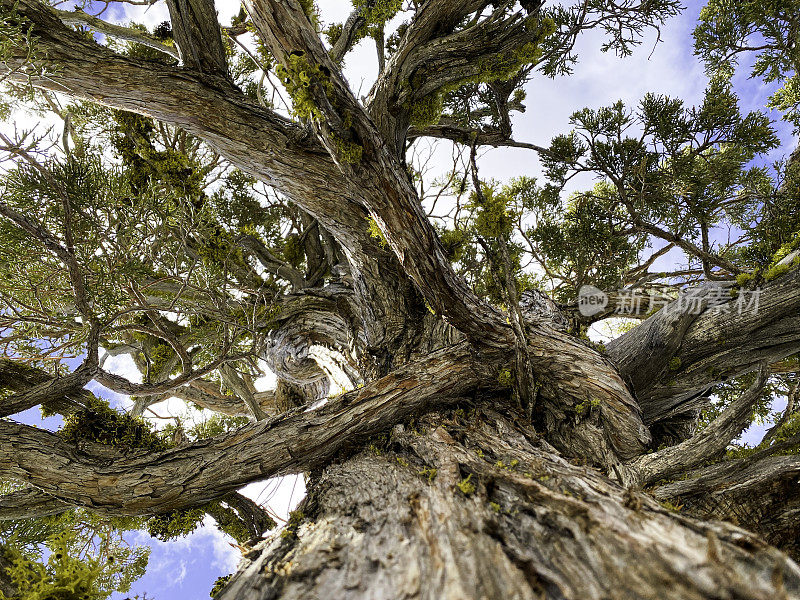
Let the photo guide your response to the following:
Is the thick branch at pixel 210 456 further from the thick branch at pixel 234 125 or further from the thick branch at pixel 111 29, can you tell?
the thick branch at pixel 111 29

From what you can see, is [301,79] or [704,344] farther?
[704,344]

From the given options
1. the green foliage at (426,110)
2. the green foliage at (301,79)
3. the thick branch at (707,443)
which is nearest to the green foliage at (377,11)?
the green foliage at (426,110)

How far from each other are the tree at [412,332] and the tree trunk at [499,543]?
0.01 metres

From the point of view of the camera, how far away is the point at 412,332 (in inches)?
165

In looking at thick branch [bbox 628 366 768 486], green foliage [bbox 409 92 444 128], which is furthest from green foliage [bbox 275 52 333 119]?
thick branch [bbox 628 366 768 486]

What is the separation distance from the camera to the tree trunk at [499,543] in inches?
46.3

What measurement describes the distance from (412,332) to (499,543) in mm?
2767

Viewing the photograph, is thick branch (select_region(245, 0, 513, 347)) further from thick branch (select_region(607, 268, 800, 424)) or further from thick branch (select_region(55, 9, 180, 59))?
thick branch (select_region(55, 9, 180, 59))

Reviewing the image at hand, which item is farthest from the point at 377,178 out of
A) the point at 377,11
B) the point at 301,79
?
the point at 377,11

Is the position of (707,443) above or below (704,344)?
below

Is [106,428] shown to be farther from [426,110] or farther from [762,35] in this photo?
[762,35]

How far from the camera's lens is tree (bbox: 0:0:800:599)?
159cm

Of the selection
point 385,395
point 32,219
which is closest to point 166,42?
point 32,219

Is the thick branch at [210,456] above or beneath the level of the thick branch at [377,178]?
beneath
